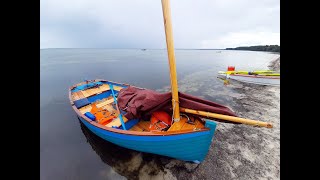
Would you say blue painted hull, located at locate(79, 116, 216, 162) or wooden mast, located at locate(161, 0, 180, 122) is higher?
wooden mast, located at locate(161, 0, 180, 122)

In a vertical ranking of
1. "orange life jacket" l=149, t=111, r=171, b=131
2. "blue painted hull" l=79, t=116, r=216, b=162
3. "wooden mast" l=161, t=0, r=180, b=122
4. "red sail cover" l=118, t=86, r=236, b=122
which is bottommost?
"blue painted hull" l=79, t=116, r=216, b=162

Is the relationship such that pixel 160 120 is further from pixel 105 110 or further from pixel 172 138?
pixel 105 110

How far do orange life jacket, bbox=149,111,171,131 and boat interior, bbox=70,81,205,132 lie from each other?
0.53 feet

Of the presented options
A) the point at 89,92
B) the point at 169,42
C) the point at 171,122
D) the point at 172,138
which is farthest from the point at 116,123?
the point at 89,92

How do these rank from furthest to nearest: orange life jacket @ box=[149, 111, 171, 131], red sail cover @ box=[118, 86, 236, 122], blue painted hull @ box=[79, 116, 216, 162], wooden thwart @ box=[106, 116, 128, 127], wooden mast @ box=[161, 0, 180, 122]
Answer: wooden thwart @ box=[106, 116, 128, 127], orange life jacket @ box=[149, 111, 171, 131], red sail cover @ box=[118, 86, 236, 122], blue painted hull @ box=[79, 116, 216, 162], wooden mast @ box=[161, 0, 180, 122]

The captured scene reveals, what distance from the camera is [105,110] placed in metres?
9.27

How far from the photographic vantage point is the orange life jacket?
6.64 metres

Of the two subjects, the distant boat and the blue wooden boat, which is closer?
the blue wooden boat

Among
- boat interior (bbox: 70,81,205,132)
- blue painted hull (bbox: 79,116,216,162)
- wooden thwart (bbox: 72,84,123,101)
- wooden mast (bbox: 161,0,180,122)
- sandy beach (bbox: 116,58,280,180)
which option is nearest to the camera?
wooden mast (bbox: 161,0,180,122)

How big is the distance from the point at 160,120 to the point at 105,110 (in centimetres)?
418

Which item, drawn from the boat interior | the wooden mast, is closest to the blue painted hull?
the boat interior

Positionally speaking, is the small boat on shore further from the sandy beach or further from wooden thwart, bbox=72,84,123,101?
wooden thwart, bbox=72,84,123,101

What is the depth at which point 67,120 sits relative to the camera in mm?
12625

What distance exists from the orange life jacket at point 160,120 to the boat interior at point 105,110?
0.16 m
